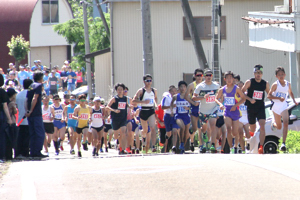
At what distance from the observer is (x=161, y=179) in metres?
9.53

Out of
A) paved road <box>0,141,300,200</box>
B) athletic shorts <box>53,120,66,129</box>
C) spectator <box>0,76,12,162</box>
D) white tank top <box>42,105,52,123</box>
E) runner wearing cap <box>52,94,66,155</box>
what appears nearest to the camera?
paved road <box>0,141,300,200</box>

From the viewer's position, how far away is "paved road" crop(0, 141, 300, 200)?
845 cm

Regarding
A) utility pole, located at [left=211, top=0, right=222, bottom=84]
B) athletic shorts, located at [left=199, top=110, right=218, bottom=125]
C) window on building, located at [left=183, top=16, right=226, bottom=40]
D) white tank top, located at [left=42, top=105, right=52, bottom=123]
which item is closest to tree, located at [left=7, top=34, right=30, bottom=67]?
window on building, located at [left=183, top=16, right=226, bottom=40]

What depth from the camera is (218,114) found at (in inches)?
619

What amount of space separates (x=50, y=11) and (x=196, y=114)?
154 feet

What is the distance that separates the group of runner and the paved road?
8.78 feet

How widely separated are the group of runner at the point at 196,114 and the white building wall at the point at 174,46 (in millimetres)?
11285

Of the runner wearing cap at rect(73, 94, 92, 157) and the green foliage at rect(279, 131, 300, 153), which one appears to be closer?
the green foliage at rect(279, 131, 300, 153)

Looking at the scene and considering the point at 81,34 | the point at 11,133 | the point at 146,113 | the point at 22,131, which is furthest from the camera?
the point at 81,34

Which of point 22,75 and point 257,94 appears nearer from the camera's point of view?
point 257,94

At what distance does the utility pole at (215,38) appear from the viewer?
2223 centimetres

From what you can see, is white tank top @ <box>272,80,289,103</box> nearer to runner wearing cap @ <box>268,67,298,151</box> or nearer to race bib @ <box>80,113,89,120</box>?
runner wearing cap @ <box>268,67,298,151</box>

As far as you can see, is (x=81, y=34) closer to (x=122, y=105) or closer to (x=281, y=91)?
(x=122, y=105)

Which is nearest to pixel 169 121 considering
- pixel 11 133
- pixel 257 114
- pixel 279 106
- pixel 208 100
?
pixel 208 100
